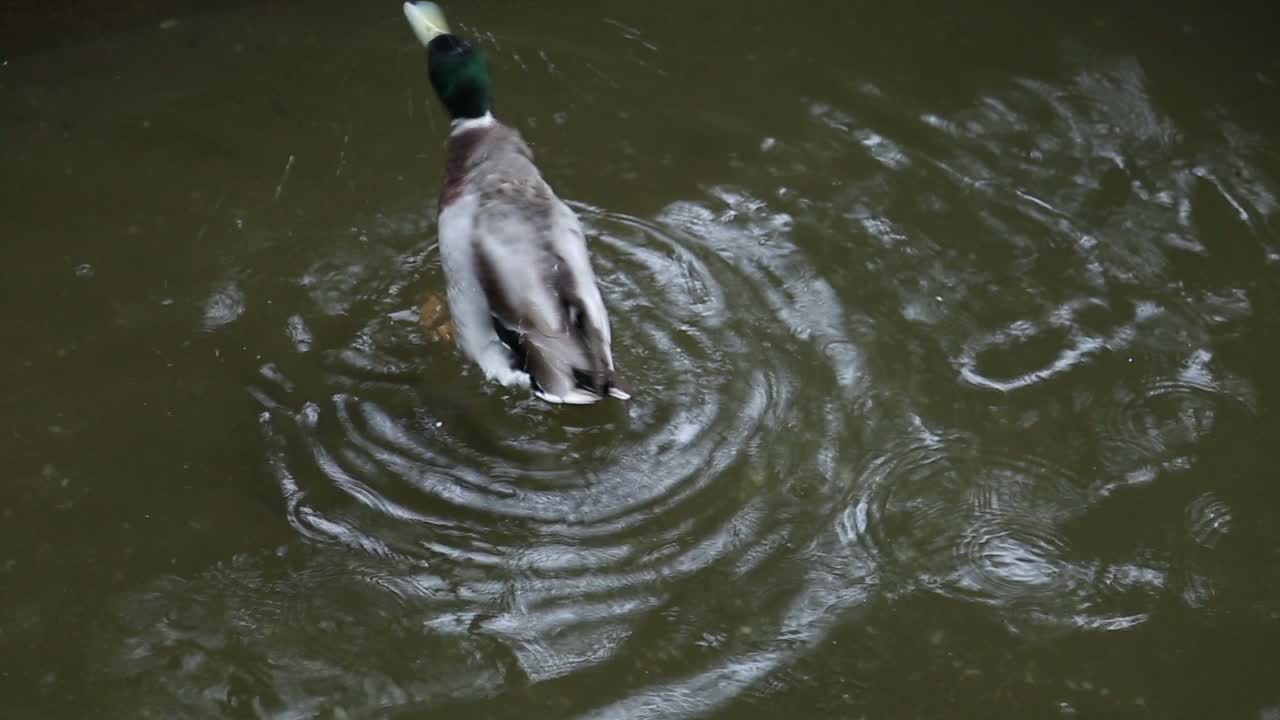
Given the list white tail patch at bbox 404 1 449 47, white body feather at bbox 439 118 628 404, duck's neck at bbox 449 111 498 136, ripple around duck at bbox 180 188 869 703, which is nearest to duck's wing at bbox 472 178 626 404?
white body feather at bbox 439 118 628 404

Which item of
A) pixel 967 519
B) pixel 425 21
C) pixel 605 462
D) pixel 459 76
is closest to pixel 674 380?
pixel 605 462

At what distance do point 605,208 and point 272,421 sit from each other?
120 cm

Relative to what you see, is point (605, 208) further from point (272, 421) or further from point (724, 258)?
point (272, 421)

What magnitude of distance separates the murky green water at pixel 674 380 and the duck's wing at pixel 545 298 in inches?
11.3

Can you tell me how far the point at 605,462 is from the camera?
125 inches

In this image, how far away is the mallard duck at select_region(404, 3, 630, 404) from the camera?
9.79 feet

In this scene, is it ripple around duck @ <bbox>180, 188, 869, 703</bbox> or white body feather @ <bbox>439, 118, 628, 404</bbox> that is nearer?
ripple around duck @ <bbox>180, 188, 869, 703</bbox>

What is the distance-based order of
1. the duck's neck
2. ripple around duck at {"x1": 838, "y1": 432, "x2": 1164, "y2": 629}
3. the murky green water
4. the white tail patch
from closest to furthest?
the murky green water
ripple around duck at {"x1": 838, "y1": 432, "x2": 1164, "y2": 629}
the duck's neck
the white tail patch

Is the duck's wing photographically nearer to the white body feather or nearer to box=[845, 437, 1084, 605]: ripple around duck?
the white body feather

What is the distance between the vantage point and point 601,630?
2797 millimetres

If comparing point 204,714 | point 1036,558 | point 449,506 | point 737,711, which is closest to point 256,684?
point 204,714

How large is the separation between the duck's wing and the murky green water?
29cm

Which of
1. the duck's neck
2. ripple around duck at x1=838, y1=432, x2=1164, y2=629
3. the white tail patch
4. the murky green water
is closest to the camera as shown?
the murky green water

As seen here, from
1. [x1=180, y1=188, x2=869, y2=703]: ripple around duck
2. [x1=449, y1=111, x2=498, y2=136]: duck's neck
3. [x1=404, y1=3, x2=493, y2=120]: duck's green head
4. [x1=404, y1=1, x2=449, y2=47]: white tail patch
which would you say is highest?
[x1=404, y1=1, x2=449, y2=47]: white tail patch
